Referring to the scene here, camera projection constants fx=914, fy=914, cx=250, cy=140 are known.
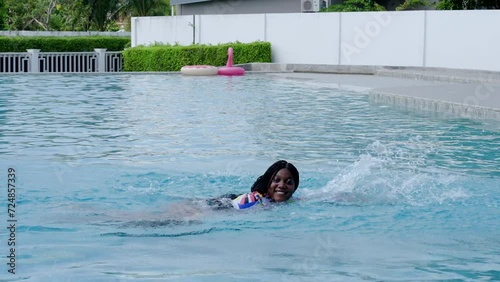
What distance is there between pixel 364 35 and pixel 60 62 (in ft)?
35.1

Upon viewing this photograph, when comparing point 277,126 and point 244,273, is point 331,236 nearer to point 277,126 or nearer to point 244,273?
point 244,273

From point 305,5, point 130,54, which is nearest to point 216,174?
point 130,54

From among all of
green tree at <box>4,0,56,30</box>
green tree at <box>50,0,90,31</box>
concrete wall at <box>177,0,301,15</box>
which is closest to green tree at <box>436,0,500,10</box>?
concrete wall at <box>177,0,301,15</box>

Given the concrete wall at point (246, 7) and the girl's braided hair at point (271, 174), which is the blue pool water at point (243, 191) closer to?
the girl's braided hair at point (271, 174)

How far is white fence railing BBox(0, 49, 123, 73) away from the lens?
31156 mm

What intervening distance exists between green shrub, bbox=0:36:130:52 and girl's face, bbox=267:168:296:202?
107 feet

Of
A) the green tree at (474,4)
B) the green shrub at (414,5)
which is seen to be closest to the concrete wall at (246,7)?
the green shrub at (414,5)

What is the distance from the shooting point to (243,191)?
973cm

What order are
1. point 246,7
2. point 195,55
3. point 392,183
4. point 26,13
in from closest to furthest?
point 392,183 < point 195,55 < point 246,7 < point 26,13

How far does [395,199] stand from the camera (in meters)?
9.04

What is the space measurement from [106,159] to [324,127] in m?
4.45

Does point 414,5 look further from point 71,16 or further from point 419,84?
point 71,16

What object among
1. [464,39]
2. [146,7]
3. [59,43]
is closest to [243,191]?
[464,39]

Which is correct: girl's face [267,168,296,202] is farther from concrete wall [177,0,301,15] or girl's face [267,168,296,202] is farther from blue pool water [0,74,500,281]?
concrete wall [177,0,301,15]
